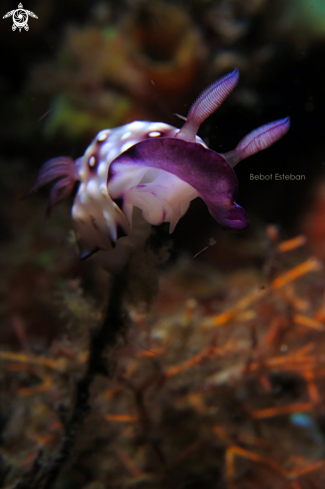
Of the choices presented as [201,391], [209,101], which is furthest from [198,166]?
[201,391]

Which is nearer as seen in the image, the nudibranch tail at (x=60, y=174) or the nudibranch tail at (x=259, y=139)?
the nudibranch tail at (x=259, y=139)

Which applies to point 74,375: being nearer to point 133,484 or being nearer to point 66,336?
point 66,336

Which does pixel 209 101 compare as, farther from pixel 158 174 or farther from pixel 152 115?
pixel 152 115

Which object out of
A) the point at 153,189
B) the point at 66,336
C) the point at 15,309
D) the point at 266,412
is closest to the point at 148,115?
the point at 153,189

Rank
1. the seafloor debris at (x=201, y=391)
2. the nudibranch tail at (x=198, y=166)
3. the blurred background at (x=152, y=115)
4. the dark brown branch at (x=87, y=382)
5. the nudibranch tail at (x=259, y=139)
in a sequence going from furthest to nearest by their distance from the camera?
the seafloor debris at (x=201, y=391) < the blurred background at (x=152, y=115) < the dark brown branch at (x=87, y=382) < the nudibranch tail at (x=259, y=139) < the nudibranch tail at (x=198, y=166)

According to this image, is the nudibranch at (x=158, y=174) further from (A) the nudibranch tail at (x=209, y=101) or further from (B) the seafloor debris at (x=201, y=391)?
(B) the seafloor debris at (x=201, y=391)

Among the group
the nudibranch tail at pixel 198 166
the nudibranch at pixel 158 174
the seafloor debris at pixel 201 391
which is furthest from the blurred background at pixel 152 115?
the nudibranch tail at pixel 198 166

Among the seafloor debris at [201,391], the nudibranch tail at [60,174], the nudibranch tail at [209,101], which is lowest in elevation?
the seafloor debris at [201,391]

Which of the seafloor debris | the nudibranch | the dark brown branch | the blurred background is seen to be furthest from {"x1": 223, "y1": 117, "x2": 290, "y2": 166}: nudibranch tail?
the seafloor debris
